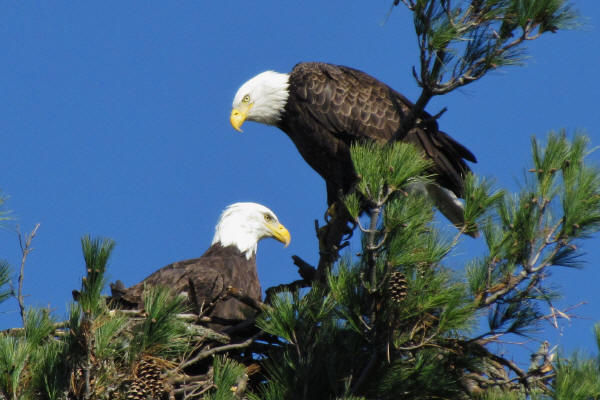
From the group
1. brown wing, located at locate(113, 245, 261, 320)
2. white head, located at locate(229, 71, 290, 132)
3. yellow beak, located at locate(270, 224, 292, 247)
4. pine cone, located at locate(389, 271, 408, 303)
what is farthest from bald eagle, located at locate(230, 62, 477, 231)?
pine cone, located at locate(389, 271, 408, 303)

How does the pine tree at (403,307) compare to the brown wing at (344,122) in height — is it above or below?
below

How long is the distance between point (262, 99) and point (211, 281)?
140cm

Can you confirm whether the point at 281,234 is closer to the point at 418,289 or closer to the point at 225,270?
the point at 225,270

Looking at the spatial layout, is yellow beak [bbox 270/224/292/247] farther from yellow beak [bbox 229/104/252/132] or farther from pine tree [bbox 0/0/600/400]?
pine tree [bbox 0/0/600/400]

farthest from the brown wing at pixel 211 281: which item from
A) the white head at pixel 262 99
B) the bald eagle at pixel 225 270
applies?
the white head at pixel 262 99

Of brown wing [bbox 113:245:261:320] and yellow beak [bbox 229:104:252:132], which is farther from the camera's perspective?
yellow beak [bbox 229:104:252:132]

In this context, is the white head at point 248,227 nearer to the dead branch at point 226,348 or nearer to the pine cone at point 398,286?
the dead branch at point 226,348

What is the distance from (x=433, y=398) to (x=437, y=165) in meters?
1.99

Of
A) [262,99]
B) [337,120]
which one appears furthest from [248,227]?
[337,120]

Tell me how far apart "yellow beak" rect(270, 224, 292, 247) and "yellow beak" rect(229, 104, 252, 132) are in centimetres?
75

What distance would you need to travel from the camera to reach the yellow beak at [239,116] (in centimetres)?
629

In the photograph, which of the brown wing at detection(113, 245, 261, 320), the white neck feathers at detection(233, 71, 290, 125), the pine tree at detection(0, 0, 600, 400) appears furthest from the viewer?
the white neck feathers at detection(233, 71, 290, 125)

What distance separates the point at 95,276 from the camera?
10.7ft

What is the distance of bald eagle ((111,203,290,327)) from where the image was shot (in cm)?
498
